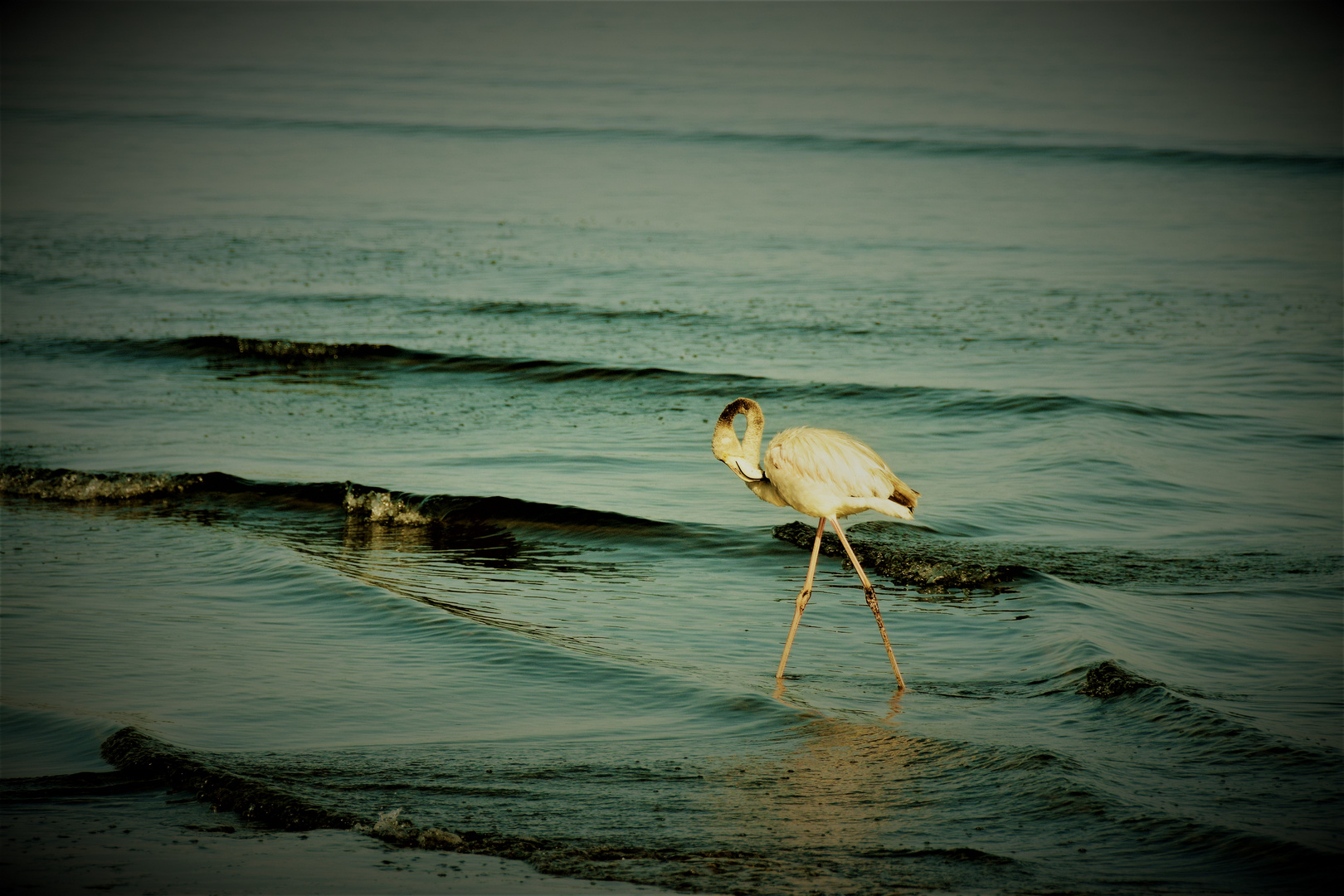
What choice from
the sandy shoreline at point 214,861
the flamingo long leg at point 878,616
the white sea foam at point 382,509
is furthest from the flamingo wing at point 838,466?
the white sea foam at point 382,509

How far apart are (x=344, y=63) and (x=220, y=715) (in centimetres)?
6314

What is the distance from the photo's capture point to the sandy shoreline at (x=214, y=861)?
4.46 metres

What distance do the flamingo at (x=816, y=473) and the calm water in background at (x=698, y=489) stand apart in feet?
3.07

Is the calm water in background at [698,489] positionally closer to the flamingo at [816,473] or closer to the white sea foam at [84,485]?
the white sea foam at [84,485]

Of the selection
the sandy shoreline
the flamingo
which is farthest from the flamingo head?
the sandy shoreline

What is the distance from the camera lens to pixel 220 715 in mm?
6211

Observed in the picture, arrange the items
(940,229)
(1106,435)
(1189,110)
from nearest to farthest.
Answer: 1. (1106,435)
2. (940,229)
3. (1189,110)

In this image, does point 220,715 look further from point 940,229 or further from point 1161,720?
point 940,229

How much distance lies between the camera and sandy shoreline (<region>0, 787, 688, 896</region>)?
4.46 meters

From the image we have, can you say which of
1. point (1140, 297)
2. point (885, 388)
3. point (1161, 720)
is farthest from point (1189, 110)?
point (1161, 720)

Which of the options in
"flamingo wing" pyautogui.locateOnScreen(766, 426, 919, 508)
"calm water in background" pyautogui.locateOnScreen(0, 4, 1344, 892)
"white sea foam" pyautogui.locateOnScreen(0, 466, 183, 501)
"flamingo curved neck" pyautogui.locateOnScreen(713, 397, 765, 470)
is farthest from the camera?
"white sea foam" pyautogui.locateOnScreen(0, 466, 183, 501)

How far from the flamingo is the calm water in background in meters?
0.94

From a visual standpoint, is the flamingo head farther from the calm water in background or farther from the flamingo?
the calm water in background

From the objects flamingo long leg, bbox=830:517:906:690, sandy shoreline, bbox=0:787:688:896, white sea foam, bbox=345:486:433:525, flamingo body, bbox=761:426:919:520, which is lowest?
sandy shoreline, bbox=0:787:688:896
